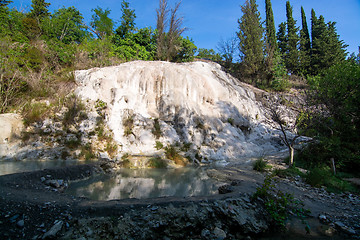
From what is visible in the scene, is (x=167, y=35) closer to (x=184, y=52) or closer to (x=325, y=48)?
(x=184, y=52)

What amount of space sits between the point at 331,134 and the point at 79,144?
13.8 meters

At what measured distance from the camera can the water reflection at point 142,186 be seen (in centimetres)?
552

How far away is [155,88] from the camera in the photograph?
49.4 feet

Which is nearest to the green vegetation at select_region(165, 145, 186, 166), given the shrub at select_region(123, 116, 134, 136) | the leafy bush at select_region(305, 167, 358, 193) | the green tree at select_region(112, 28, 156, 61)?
the shrub at select_region(123, 116, 134, 136)

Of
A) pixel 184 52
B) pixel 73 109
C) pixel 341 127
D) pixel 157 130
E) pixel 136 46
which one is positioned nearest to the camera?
pixel 341 127

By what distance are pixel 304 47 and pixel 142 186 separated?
34223mm

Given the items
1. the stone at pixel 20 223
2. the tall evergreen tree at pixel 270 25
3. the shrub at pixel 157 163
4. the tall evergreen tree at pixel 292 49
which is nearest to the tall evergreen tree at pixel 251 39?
the tall evergreen tree at pixel 270 25

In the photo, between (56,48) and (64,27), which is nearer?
(56,48)

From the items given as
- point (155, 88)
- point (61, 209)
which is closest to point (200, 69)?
point (155, 88)

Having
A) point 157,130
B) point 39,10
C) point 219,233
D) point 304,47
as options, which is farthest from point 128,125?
point 304,47

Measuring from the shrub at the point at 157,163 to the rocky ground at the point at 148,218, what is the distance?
560 centimetres

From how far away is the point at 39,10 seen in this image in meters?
20.9

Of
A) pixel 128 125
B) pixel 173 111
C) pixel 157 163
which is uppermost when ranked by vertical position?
pixel 173 111

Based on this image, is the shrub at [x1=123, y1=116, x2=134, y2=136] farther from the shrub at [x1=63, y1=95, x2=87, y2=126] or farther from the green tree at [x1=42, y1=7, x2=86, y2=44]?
the green tree at [x1=42, y1=7, x2=86, y2=44]
